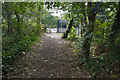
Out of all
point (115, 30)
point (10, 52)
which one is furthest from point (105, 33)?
point (10, 52)

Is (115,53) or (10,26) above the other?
(10,26)

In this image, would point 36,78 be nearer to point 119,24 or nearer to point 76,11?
point 76,11

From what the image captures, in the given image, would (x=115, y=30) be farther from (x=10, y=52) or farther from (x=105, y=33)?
(x=10, y=52)

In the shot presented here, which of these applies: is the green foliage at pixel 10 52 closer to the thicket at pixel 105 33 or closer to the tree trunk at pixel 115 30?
the thicket at pixel 105 33

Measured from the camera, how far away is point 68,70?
3.26m

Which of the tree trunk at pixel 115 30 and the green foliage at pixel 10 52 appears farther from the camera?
the green foliage at pixel 10 52

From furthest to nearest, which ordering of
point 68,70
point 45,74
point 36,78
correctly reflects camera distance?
1. point 68,70
2. point 45,74
3. point 36,78

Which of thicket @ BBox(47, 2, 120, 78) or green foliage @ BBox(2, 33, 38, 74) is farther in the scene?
green foliage @ BBox(2, 33, 38, 74)

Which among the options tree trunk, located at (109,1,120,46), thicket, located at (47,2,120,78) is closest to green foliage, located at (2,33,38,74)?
thicket, located at (47,2,120,78)

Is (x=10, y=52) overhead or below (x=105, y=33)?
below

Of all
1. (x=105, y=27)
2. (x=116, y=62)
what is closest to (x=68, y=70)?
(x=116, y=62)

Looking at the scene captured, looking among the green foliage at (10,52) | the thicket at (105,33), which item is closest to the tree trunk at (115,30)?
the thicket at (105,33)

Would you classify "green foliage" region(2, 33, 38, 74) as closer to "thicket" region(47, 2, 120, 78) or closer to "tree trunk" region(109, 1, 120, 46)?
"thicket" region(47, 2, 120, 78)

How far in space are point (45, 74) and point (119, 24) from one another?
2.35 meters
